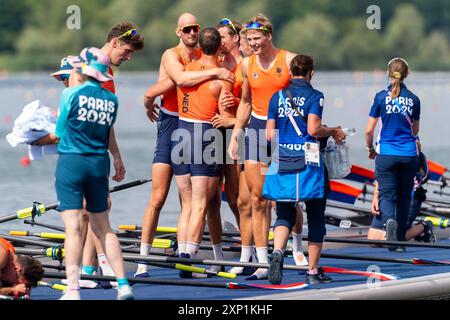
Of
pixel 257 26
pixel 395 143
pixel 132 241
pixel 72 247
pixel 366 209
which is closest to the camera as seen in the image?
pixel 72 247

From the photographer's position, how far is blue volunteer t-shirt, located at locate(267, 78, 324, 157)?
902 cm

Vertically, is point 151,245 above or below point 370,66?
below

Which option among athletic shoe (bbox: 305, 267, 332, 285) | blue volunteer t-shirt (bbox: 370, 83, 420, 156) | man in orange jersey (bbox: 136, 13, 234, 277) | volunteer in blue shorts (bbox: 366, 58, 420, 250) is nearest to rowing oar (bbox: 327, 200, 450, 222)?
volunteer in blue shorts (bbox: 366, 58, 420, 250)

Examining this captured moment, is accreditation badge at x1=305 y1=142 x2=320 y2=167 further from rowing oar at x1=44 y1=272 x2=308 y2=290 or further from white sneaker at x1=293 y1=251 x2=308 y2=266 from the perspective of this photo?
white sneaker at x1=293 y1=251 x2=308 y2=266

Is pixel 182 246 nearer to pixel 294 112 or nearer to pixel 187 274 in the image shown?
pixel 187 274

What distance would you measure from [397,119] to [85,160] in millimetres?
4193

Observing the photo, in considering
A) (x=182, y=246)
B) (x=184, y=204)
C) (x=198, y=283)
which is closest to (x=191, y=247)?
(x=182, y=246)

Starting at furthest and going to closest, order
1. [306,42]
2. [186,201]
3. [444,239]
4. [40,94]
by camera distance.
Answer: [306,42] → [40,94] → [444,239] → [186,201]

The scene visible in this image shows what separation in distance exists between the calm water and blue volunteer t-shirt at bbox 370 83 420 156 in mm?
5816

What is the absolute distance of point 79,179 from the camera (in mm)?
7914

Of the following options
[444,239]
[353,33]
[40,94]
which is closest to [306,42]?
Answer: [353,33]
